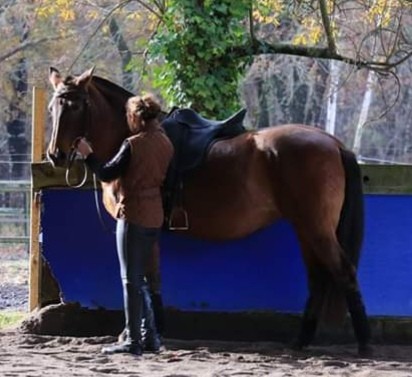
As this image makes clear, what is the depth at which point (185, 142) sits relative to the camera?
5.91 m

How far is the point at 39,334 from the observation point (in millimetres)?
6305

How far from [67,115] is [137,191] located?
0.79m

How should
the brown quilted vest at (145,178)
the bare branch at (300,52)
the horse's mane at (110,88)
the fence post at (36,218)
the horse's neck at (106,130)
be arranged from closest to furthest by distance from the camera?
1. the brown quilted vest at (145,178)
2. the horse's neck at (106,130)
3. the horse's mane at (110,88)
4. the fence post at (36,218)
5. the bare branch at (300,52)

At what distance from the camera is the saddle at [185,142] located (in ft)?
19.1

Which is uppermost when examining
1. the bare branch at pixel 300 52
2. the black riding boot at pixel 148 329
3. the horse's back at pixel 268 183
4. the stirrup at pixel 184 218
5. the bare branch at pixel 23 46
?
the bare branch at pixel 23 46

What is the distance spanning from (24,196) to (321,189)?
32.5 ft

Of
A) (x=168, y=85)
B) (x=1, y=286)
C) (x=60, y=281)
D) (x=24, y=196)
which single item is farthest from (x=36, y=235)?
(x=24, y=196)

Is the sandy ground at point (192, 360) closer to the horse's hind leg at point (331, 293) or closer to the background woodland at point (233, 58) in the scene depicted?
the horse's hind leg at point (331, 293)

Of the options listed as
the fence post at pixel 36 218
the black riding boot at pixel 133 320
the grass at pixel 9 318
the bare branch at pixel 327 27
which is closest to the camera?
the black riding boot at pixel 133 320

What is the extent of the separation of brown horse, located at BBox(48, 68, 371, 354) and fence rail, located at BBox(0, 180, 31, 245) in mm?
6896

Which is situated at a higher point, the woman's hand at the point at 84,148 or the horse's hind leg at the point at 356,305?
the woman's hand at the point at 84,148

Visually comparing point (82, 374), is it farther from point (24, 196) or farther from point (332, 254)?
point (24, 196)

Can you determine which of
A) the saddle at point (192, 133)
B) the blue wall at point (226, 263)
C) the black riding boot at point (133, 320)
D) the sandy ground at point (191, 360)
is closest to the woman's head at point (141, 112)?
the saddle at point (192, 133)

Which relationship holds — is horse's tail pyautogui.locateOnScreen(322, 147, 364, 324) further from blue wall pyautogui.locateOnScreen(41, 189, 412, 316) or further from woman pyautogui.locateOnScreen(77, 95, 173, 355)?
woman pyautogui.locateOnScreen(77, 95, 173, 355)
